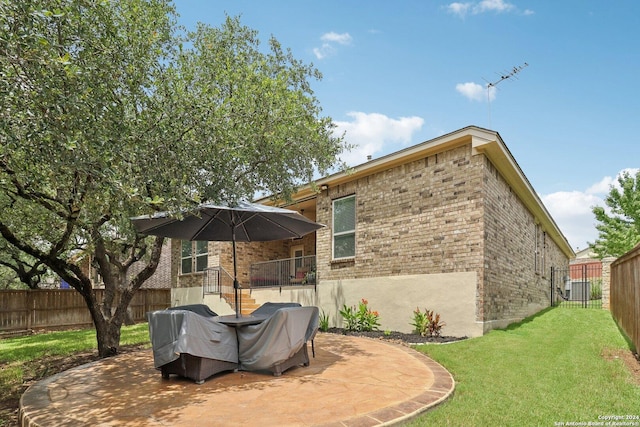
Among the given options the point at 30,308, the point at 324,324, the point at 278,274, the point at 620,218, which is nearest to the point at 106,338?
the point at 324,324

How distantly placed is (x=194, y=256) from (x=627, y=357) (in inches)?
582

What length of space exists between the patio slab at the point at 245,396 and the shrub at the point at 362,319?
11.6 feet

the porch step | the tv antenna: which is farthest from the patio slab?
the tv antenna

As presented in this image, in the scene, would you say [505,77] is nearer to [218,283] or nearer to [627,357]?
[627,357]

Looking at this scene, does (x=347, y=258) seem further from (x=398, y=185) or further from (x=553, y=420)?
(x=553, y=420)

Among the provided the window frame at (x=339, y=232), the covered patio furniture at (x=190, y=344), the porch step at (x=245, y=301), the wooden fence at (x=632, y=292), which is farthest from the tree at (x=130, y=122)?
the wooden fence at (x=632, y=292)

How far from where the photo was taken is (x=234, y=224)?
6.38 metres

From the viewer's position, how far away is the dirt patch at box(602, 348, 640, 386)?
535 centimetres

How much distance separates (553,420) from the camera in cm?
363

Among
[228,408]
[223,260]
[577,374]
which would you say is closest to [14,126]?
[228,408]

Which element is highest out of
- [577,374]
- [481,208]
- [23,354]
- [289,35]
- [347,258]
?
[289,35]

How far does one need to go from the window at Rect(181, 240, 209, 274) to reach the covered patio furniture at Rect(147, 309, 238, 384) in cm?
1152

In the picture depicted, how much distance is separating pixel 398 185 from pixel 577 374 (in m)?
5.84

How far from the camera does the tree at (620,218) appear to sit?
2162cm
